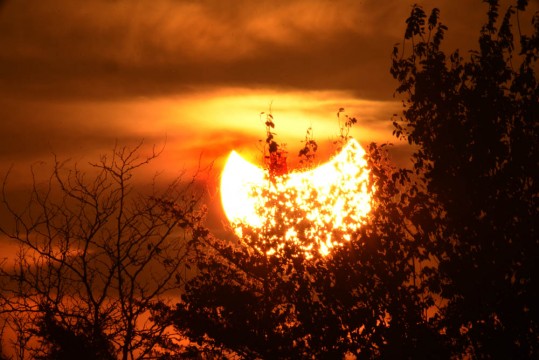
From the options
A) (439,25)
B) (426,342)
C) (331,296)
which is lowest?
(426,342)

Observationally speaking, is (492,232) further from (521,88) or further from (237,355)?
(237,355)

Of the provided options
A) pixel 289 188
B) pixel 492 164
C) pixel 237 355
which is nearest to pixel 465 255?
pixel 492 164

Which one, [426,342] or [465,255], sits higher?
[465,255]

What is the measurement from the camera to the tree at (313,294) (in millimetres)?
16078

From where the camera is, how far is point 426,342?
1552cm

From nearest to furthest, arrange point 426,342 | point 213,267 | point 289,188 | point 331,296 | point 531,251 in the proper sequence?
point 531,251 < point 426,342 < point 331,296 < point 289,188 < point 213,267

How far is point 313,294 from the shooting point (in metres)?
17.0

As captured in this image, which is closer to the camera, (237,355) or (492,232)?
(492,232)

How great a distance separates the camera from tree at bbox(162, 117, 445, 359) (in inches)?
633

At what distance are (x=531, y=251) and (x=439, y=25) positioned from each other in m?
5.78

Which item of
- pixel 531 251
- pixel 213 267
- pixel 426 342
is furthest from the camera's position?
pixel 213 267

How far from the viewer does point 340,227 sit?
1681cm

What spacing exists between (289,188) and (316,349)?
13.4 feet

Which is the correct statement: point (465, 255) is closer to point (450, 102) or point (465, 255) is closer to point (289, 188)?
point (450, 102)
